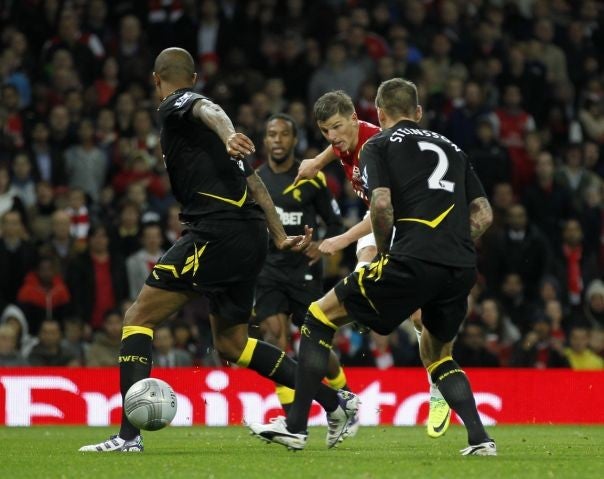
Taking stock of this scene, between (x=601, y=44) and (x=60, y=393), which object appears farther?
(x=601, y=44)

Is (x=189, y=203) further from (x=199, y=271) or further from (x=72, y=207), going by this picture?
(x=72, y=207)

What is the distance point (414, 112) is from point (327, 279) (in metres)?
7.62

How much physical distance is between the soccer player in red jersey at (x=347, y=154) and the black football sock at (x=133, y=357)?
51.7 inches

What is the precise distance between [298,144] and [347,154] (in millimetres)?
6805

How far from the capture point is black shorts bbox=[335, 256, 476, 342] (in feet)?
25.3

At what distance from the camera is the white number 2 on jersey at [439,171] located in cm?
778

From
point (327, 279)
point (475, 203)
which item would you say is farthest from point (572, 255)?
point (475, 203)

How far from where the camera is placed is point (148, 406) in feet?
26.6

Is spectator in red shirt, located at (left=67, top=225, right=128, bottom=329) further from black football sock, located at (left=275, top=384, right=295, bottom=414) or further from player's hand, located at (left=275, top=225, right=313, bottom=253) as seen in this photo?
player's hand, located at (left=275, top=225, right=313, bottom=253)

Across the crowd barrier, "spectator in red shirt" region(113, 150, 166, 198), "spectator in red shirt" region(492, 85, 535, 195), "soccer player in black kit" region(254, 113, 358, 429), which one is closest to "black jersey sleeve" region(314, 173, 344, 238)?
"soccer player in black kit" region(254, 113, 358, 429)

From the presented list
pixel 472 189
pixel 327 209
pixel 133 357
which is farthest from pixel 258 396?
pixel 472 189

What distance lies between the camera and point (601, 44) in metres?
20.5

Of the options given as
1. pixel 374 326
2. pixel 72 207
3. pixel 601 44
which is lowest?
pixel 374 326

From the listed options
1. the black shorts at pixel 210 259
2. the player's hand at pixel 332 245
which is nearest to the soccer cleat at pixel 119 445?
the black shorts at pixel 210 259
